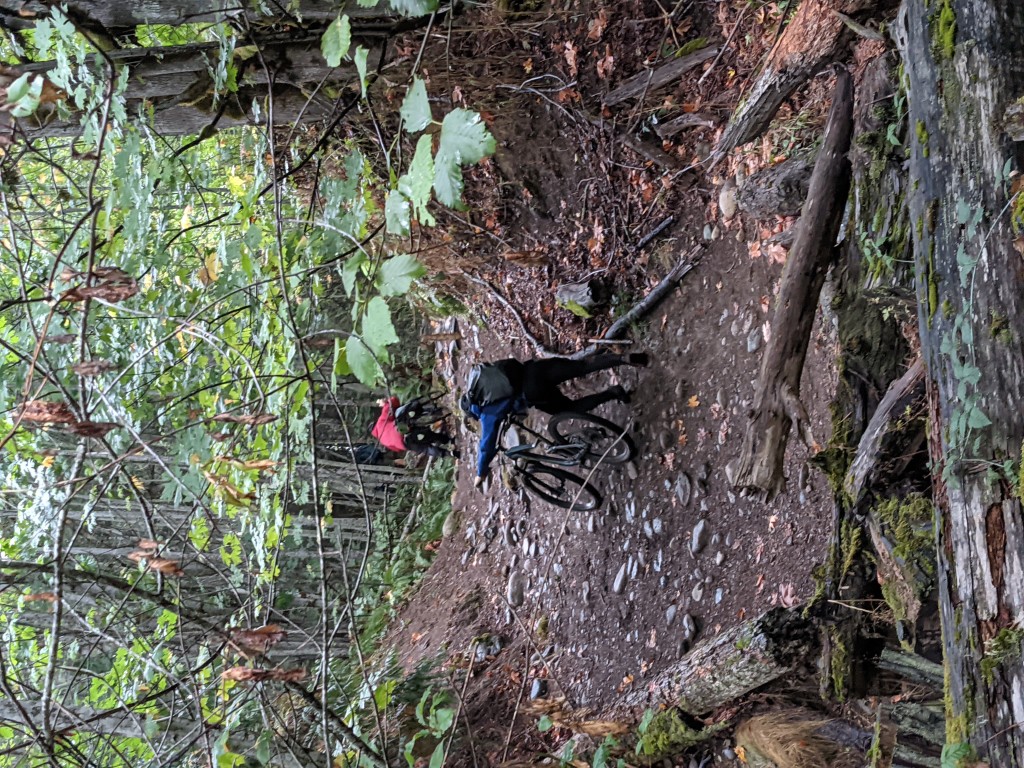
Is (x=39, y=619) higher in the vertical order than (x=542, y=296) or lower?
lower

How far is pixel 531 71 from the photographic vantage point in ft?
20.9

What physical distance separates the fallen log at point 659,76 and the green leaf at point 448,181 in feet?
14.2

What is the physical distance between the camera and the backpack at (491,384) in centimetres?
585

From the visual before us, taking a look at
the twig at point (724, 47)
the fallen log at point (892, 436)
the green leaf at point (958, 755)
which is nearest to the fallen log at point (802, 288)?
the fallen log at point (892, 436)

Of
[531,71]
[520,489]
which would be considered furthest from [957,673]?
[520,489]

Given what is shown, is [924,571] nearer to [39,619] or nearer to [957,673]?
[957,673]

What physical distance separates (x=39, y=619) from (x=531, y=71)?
7.91 metres

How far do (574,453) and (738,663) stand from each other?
9.90 ft

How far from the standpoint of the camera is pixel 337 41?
2414 millimetres

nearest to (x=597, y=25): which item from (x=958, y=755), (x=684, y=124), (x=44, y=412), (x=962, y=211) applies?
(x=684, y=124)

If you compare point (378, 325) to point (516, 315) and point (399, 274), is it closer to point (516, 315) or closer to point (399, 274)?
point (399, 274)

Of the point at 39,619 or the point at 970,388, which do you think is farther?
the point at 39,619

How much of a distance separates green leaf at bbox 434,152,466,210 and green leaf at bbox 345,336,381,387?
0.43 meters

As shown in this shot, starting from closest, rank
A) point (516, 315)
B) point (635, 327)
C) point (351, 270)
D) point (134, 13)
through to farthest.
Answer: point (351, 270) < point (134, 13) < point (635, 327) < point (516, 315)
